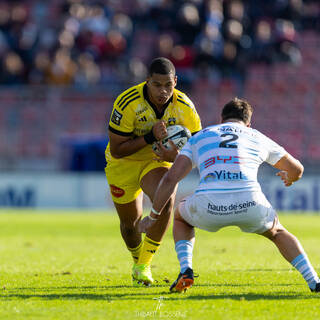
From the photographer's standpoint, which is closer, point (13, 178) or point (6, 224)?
point (6, 224)

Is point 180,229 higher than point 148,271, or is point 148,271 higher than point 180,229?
point 180,229

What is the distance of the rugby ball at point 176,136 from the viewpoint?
24.2 ft

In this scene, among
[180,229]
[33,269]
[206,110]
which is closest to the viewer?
[180,229]

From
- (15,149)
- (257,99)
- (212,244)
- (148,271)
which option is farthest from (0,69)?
(148,271)

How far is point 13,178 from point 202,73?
22.4 ft

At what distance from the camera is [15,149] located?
2341cm

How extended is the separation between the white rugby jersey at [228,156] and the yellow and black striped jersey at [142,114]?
4.05 feet

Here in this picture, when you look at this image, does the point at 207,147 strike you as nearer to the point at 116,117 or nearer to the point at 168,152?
the point at 168,152

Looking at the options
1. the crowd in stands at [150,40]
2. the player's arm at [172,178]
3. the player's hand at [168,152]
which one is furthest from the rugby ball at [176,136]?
the crowd in stands at [150,40]

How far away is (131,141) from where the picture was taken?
754 cm

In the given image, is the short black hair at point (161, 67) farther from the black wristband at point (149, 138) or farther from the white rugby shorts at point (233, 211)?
the white rugby shorts at point (233, 211)

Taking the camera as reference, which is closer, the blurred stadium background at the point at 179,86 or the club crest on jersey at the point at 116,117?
the club crest on jersey at the point at 116,117

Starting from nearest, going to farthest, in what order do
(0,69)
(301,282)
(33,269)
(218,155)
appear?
(218,155) < (301,282) < (33,269) < (0,69)

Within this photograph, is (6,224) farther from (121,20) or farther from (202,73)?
(121,20)
